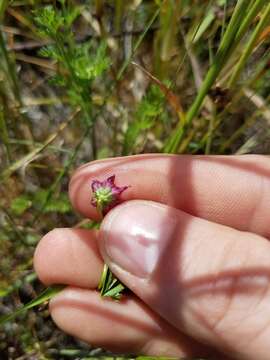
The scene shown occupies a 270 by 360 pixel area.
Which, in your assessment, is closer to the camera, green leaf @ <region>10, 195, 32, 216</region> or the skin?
the skin

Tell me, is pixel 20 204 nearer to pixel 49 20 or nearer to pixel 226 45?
pixel 49 20

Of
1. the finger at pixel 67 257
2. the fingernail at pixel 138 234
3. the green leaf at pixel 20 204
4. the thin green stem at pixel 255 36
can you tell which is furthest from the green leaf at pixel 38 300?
the thin green stem at pixel 255 36

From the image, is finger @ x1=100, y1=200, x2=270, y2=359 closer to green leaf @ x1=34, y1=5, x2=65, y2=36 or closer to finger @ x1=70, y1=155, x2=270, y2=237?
finger @ x1=70, y1=155, x2=270, y2=237

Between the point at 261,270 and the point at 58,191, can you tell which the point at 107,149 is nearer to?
the point at 58,191

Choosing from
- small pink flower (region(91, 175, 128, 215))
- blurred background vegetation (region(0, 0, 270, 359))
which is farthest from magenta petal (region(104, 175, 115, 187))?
blurred background vegetation (region(0, 0, 270, 359))

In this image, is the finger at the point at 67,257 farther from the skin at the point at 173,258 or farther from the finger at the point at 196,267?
the finger at the point at 196,267

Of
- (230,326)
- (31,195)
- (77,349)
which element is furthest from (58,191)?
(230,326)
